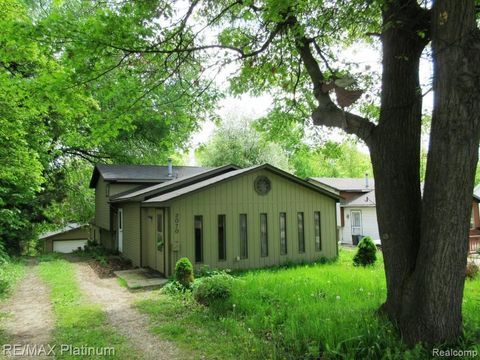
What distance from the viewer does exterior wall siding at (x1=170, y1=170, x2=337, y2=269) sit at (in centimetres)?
1073

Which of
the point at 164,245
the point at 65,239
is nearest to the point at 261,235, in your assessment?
the point at 164,245

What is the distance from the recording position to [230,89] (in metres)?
7.76

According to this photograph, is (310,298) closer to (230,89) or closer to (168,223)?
(230,89)

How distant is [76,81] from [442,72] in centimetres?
509

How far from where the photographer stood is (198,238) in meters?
11.0

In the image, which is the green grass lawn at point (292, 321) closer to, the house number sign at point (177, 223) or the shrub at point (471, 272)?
the shrub at point (471, 272)

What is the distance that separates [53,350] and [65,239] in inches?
1348

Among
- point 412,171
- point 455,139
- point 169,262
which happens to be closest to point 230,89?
point 412,171

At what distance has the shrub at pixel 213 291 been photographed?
6.91 meters

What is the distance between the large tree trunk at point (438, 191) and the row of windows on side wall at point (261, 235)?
721 cm

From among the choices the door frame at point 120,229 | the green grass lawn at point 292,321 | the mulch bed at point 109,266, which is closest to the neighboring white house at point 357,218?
the door frame at point 120,229

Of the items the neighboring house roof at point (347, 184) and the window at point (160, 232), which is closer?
the window at point (160, 232)

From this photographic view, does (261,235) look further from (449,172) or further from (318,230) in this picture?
(449,172)

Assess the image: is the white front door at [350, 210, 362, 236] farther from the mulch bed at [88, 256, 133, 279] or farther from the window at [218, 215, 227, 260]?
the mulch bed at [88, 256, 133, 279]
